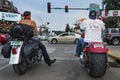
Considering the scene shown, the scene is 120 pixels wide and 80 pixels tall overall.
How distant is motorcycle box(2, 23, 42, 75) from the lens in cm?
935

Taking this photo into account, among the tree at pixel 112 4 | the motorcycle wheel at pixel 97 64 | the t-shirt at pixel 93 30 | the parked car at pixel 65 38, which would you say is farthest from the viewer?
the tree at pixel 112 4

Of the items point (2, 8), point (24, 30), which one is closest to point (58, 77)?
point (24, 30)

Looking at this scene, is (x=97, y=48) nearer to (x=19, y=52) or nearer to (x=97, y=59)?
(x=97, y=59)

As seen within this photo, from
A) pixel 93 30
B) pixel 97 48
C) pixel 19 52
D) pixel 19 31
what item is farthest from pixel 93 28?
pixel 19 52

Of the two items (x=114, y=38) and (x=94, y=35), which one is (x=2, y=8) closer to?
(x=114, y=38)

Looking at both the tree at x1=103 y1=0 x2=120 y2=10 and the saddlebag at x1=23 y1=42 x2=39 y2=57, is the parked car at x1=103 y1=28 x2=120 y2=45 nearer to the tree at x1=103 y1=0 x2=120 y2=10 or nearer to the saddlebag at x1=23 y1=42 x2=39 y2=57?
the saddlebag at x1=23 y1=42 x2=39 y2=57

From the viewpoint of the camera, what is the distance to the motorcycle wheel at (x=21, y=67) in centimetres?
968

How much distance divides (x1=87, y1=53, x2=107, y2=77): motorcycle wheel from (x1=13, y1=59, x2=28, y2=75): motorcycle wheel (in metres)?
1.91

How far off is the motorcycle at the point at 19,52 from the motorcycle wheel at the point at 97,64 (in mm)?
1694

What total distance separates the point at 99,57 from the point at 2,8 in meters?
78.0

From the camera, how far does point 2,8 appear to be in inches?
3361

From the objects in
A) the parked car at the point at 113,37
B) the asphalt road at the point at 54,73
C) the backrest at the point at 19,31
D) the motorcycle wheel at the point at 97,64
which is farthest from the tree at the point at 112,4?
the motorcycle wheel at the point at 97,64

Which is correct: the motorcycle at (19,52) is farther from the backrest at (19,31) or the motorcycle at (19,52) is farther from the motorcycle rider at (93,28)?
the motorcycle rider at (93,28)

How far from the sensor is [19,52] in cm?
937
